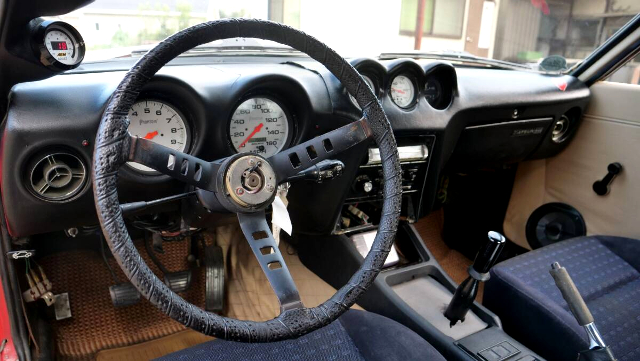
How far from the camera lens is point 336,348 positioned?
1.35m

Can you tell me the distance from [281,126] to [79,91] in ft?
1.84

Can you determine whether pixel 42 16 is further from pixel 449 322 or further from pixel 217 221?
pixel 449 322

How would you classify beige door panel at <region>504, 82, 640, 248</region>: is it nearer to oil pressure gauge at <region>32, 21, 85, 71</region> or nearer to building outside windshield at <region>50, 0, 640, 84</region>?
building outside windshield at <region>50, 0, 640, 84</region>

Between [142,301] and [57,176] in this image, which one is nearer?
[57,176]

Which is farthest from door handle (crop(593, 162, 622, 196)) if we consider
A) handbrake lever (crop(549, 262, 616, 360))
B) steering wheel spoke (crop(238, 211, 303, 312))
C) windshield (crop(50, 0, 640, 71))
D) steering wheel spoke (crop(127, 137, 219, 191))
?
steering wheel spoke (crop(127, 137, 219, 191))

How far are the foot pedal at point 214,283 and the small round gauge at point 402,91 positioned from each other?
1009 millimetres

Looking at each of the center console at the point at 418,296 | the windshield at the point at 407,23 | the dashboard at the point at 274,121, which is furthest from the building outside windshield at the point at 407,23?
the center console at the point at 418,296

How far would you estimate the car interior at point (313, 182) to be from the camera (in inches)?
41.9

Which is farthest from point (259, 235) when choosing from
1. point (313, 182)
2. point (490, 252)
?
point (490, 252)

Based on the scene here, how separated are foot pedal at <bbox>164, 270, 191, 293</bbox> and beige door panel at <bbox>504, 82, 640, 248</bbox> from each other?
1.71m

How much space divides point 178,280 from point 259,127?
35.1 inches

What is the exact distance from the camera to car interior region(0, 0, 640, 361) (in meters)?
1.06

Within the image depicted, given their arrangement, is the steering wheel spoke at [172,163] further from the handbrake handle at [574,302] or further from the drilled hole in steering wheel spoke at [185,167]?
the handbrake handle at [574,302]

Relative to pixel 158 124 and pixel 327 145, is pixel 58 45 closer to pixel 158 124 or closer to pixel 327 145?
pixel 158 124
